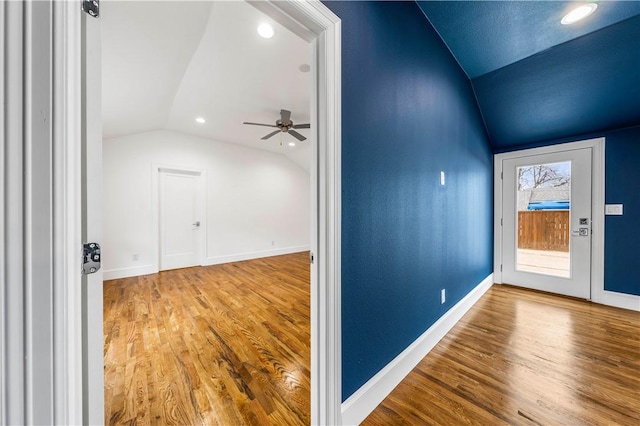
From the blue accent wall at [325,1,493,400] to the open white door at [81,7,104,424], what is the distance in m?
0.93

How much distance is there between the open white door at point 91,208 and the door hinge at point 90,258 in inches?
0.4

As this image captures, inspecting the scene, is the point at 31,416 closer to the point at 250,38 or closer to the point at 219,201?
the point at 250,38

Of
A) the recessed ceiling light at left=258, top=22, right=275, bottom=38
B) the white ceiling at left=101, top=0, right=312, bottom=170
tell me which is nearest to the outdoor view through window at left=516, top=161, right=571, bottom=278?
the white ceiling at left=101, top=0, right=312, bottom=170

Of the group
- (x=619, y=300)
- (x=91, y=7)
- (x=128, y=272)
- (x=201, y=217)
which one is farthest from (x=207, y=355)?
(x=619, y=300)

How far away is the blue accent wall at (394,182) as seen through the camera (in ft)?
4.12

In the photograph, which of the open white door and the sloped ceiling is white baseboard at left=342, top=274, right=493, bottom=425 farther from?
the sloped ceiling

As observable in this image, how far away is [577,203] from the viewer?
2.88 metres

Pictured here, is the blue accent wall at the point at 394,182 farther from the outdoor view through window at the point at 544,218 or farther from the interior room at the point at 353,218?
the outdoor view through window at the point at 544,218

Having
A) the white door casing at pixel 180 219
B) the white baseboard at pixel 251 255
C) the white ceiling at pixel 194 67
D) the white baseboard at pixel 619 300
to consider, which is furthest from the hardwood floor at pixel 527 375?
the white door casing at pixel 180 219

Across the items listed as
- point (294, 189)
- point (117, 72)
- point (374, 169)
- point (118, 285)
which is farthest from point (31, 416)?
point (294, 189)

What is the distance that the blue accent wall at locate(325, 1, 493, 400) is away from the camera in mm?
1255

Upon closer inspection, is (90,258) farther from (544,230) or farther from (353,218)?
(544,230)

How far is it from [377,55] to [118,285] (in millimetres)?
4495

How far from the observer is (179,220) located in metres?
4.59
